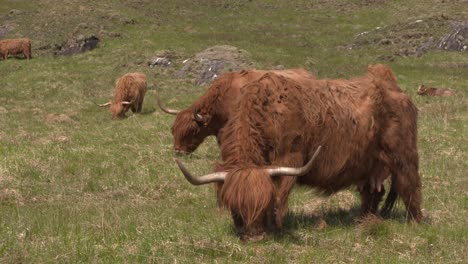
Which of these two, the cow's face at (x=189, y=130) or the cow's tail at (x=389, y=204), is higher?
the cow's face at (x=189, y=130)

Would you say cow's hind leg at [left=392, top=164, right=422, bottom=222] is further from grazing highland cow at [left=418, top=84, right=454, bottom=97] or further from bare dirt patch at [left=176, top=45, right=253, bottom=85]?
bare dirt patch at [left=176, top=45, right=253, bottom=85]

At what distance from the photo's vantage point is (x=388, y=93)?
28.5 feet

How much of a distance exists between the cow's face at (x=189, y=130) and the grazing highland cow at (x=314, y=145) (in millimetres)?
1931

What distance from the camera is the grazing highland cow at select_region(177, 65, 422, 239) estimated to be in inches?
262

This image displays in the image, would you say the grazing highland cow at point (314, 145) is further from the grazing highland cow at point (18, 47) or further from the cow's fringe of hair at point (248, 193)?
the grazing highland cow at point (18, 47)

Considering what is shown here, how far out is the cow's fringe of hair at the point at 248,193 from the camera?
6387 millimetres

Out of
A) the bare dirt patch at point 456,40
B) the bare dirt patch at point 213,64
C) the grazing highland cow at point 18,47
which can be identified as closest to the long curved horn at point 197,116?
the bare dirt patch at point 213,64

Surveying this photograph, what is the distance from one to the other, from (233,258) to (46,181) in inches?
228

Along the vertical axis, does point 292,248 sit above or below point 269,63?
above

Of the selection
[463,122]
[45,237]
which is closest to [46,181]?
[45,237]

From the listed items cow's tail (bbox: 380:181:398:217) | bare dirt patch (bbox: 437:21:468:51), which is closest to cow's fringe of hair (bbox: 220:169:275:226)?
cow's tail (bbox: 380:181:398:217)

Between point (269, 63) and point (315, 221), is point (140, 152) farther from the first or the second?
point (269, 63)

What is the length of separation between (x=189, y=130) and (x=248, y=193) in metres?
3.49

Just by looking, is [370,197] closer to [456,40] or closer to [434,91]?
[434,91]
